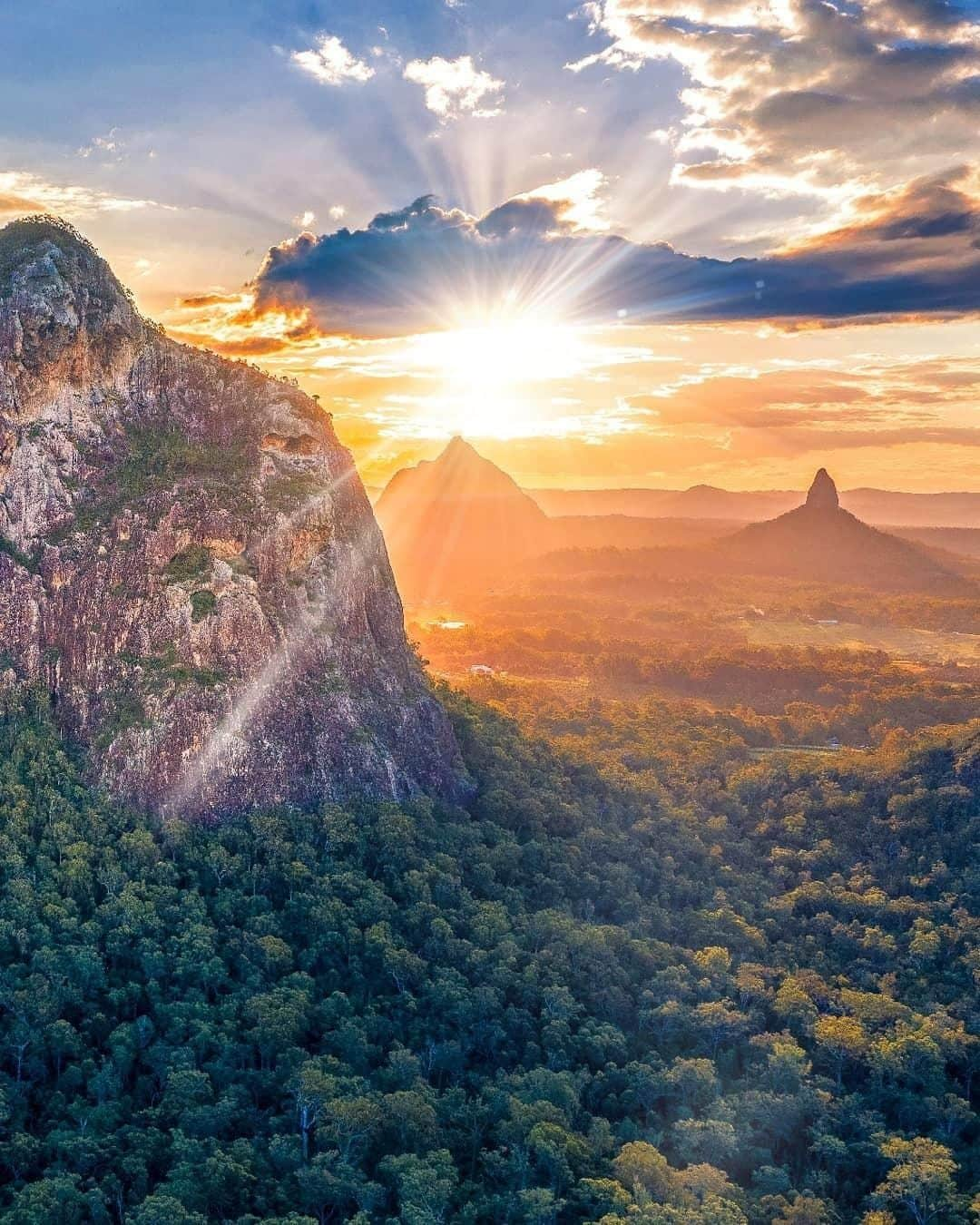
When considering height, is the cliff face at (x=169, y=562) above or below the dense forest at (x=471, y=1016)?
above

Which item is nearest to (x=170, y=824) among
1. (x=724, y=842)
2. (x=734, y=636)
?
(x=724, y=842)

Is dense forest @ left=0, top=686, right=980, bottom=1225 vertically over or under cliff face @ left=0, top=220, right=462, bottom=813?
under

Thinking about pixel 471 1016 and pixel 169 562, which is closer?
pixel 471 1016

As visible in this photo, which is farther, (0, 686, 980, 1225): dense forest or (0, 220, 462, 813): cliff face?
(0, 220, 462, 813): cliff face

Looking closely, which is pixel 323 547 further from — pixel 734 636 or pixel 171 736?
pixel 734 636
